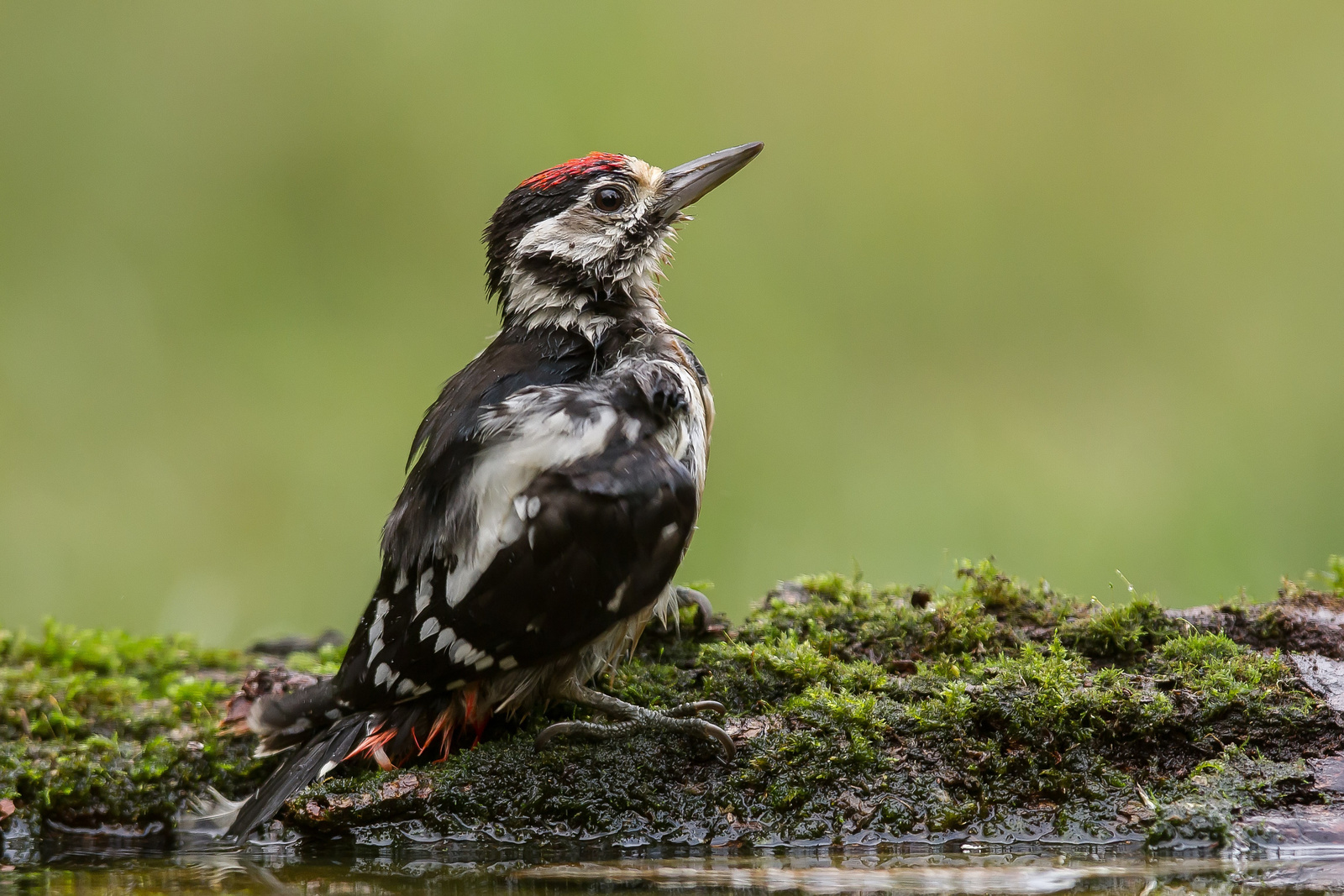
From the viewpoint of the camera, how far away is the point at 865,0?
9.94 meters

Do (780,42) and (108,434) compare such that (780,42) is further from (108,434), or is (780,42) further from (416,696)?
(416,696)

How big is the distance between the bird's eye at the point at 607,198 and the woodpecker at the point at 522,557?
479mm

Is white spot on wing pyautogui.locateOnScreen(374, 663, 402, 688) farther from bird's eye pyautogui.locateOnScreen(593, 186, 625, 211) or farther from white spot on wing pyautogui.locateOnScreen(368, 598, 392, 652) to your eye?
bird's eye pyautogui.locateOnScreen(593, 186, 625, 211)

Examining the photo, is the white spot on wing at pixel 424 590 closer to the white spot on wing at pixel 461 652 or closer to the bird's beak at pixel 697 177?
the white spot on wing at pixel 461 652

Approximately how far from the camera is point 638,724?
10.9 feet

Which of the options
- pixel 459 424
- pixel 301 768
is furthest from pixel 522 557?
pixel 301 768

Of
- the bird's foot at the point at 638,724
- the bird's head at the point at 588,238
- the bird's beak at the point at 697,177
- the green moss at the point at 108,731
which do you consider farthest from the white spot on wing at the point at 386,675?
the bird's beak at the point at 697,177

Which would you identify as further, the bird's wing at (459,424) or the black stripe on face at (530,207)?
the black stripe on face at (530,207)

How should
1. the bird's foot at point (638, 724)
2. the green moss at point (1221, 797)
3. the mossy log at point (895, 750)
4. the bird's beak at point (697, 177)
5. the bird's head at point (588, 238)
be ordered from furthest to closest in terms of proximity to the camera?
the bird's beak at point (697, 177) < the bird's head at point (588, 238) < the bird's foot at point (638, 724) < the mossy log at point (895, 750) < the green moss at point (1221, 797)

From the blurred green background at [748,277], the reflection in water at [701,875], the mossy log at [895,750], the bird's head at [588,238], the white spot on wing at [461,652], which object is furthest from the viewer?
the blurred green background at [748,277]

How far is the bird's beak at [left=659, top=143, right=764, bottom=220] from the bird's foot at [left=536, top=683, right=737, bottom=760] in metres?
1.78

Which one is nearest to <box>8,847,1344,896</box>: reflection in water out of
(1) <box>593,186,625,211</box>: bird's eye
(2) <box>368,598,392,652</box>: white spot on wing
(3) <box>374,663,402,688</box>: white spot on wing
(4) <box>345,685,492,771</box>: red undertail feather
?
(4) <box>345,685,492,771</box>: red undertail feather

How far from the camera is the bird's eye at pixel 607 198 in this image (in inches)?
162

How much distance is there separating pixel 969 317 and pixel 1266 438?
1990 mm
